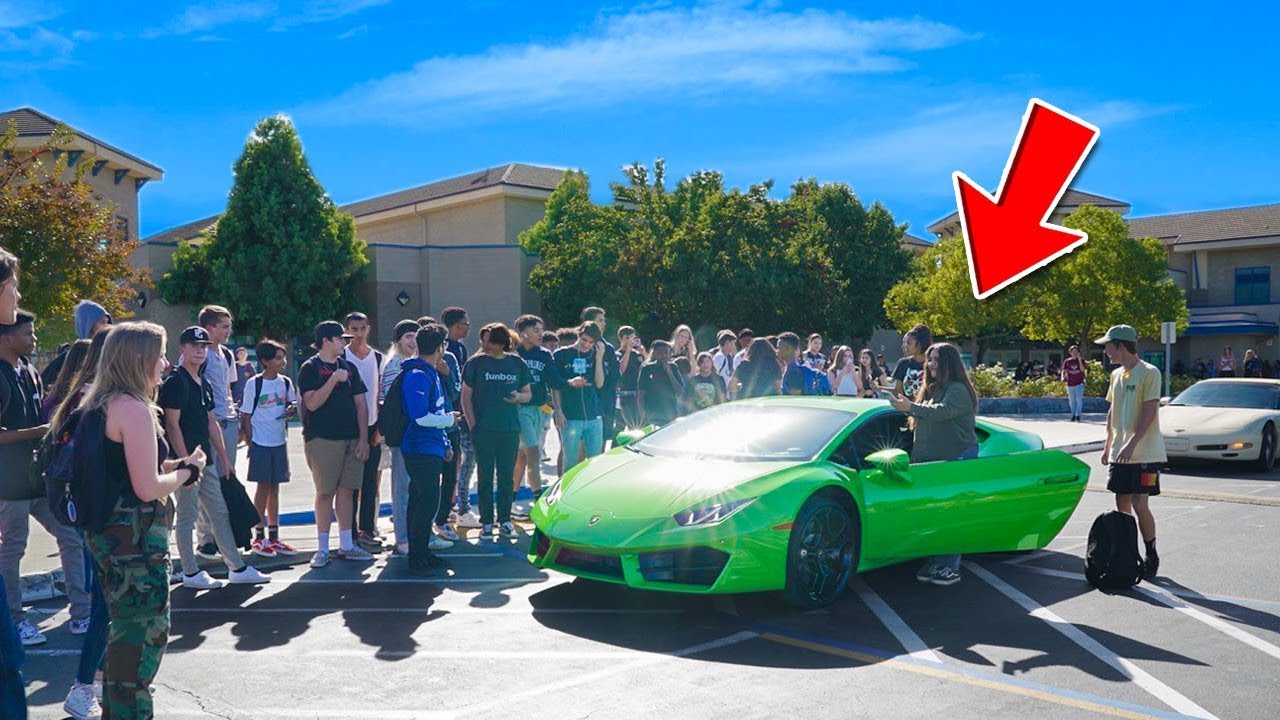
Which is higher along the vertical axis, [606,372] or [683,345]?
[683,345]

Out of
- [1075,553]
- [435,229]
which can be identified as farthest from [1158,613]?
[435,229]

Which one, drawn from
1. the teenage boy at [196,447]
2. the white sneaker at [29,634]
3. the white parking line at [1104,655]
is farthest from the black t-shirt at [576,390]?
the white sneaker at [29,634]

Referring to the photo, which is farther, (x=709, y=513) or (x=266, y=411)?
(x=266, y=411)

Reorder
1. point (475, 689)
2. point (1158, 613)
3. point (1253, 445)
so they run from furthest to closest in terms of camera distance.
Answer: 1. point (1253, 445)
2. point (1158, 613)
3. point (475, 689)

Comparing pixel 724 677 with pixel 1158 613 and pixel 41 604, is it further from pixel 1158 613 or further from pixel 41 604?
pixel 41 604

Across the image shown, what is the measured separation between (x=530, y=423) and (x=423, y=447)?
2.85m

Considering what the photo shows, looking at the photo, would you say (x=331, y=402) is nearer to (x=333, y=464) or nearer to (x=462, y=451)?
(x=333, y=464)

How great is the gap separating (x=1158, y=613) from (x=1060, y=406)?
22.1 metres

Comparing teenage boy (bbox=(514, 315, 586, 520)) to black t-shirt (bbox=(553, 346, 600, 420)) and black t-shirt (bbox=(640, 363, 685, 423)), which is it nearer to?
black t-shirt (bbox=(553, 346, 600, 420))

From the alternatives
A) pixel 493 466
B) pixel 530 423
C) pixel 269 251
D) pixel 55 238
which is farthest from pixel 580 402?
pixel 269 251

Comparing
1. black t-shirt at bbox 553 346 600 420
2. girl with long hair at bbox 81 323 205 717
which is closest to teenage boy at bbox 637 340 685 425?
black t-shirt at bbox 553 346 600 420

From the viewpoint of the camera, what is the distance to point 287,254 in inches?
1367

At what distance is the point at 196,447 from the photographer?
6.73 metres

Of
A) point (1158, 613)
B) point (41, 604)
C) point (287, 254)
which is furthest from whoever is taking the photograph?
point (287, 254)
